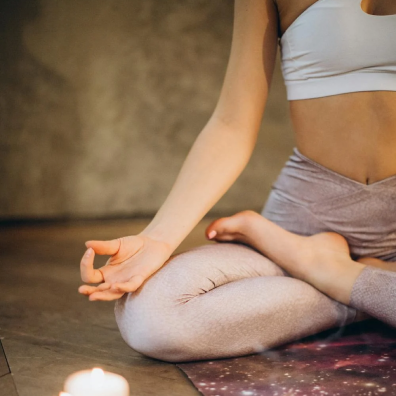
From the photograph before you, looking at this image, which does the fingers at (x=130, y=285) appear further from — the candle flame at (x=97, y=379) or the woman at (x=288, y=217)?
the candle flame at (x=97, y=379)

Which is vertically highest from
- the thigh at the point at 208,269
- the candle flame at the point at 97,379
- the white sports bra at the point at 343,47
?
the white sports bra at the point at 343,47

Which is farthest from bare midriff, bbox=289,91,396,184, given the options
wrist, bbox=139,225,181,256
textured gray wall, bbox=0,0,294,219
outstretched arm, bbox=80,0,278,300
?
textured gray wall, bbox=0,0,294,219

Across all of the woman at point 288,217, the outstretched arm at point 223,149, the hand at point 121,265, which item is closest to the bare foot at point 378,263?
the woman at point 288,217

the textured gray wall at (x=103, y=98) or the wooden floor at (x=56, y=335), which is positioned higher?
the textured gray wall at (x=103, y=98)

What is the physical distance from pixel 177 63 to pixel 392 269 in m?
2.30

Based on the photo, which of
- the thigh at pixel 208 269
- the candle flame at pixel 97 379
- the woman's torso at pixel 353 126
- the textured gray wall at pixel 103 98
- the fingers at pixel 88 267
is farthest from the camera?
the textured gray wall at pixel 103 98

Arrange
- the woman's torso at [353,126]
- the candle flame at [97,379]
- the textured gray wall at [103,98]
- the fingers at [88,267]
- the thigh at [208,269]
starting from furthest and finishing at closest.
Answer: the textured gray wall at [103,98], the woman's torso at [353,126], the thigh at [208,269], the fingers at [88,267], the candle flame at [97,379]

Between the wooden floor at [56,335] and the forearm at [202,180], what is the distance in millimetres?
218

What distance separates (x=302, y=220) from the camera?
1122mm

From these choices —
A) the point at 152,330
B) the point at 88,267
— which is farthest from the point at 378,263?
the point at 88,267

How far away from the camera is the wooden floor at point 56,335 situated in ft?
2.76

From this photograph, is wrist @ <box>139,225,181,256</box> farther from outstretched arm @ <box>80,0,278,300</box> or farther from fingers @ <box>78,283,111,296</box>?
fingers @ <box>78,283,111,296</box>

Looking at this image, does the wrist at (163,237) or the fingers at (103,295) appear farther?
the wrist at (163,237)

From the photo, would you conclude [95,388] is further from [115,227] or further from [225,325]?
[115,227]
